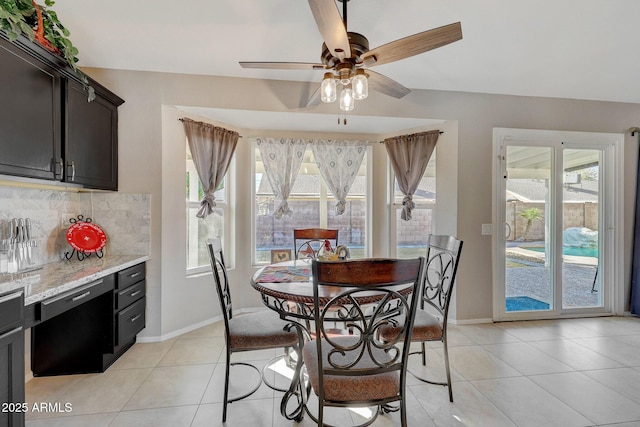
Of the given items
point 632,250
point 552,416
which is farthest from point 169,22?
point 632,250

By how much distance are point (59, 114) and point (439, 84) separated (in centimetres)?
330

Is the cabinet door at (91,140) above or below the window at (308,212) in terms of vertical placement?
above

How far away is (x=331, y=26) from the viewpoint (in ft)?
4.66

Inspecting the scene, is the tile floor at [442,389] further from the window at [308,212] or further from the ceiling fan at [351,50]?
the ceiling fan at [351,50]

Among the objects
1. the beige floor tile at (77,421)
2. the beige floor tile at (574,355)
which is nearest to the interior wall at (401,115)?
the beige floor tile at (574,355)

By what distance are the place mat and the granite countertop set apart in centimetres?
113

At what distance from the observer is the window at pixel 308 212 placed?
3656mm

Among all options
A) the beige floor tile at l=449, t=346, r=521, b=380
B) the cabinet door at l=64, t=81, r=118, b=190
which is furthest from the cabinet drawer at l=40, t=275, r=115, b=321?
the beige floor tile at l=449, t=346, r=521, b=380

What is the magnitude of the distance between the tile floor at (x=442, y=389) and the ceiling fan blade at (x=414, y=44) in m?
2.18

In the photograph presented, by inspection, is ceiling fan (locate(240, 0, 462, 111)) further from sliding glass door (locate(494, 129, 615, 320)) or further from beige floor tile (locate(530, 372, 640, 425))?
beige floor tile (locate(530, 372, 640, 425))

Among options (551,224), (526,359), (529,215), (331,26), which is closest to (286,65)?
(331,26)

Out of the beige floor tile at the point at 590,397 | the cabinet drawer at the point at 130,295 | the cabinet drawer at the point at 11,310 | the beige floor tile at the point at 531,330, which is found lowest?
the beige floor tile at the point at 590,397

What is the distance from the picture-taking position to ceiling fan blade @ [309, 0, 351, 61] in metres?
1.31

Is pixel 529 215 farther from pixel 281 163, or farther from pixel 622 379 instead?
pixel 281 163
